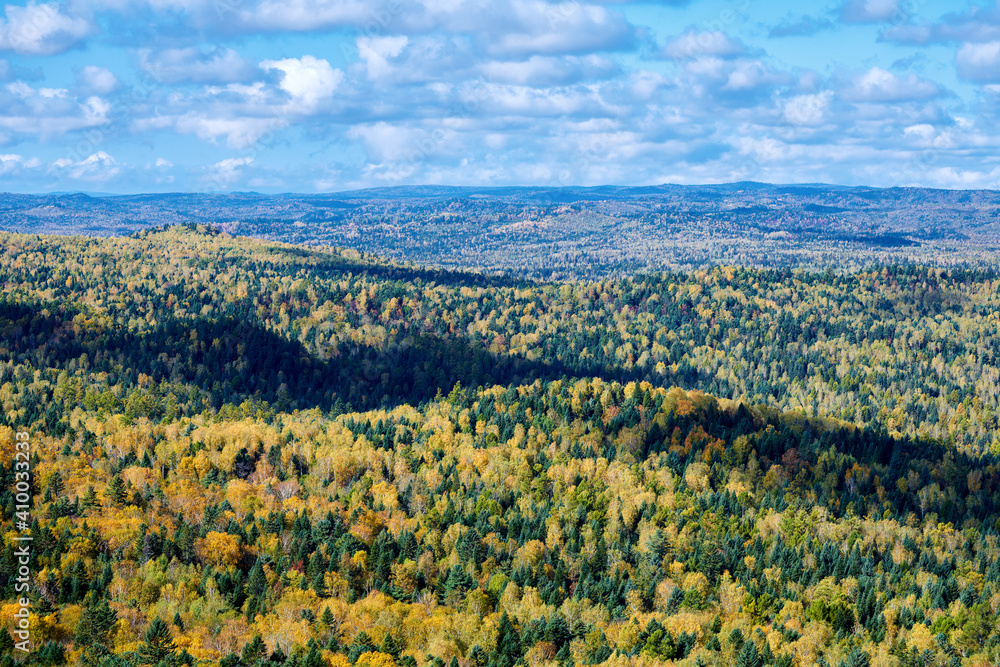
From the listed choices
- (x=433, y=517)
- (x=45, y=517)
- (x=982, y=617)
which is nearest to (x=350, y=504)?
(x=433, y=517)

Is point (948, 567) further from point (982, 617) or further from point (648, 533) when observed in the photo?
point (648, 533)

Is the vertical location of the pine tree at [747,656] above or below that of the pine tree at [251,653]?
below

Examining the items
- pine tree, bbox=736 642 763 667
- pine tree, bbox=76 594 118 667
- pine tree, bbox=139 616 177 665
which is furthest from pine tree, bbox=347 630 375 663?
pine tree, bbox=736 642 763 667

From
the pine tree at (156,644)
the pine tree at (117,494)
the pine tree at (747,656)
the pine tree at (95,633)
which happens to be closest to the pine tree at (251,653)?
the pine tree at (156,644)

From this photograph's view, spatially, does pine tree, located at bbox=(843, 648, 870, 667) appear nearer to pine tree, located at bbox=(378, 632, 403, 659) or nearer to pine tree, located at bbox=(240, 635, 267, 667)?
pine tree, located at bbox=(378, 632, 403, 659)

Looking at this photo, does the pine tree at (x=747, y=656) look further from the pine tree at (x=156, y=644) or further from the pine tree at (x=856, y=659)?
the pine tree at (x=156, y=644)

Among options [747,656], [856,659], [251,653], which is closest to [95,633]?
[251,653]

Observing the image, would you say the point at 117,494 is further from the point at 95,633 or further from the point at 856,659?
the point at 856,659

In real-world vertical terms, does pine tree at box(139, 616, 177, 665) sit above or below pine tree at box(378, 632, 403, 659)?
above

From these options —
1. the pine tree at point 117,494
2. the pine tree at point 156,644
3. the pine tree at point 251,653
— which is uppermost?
the pine tree at point 117,494

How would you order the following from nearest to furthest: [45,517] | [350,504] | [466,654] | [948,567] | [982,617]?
[466,654]
[982,617]
[45,517]
[948,567]
[350,504]

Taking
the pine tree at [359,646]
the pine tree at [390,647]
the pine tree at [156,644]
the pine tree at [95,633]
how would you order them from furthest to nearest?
the pine tree at [390,647], the pine tree at [359,646], the pine tree at [95,633], the pine tree at [156,644]
